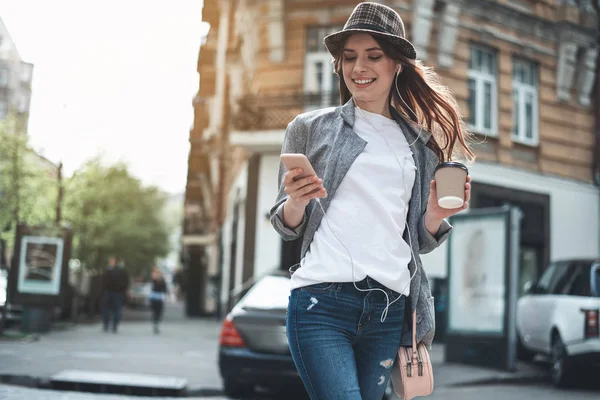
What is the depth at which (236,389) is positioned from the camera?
8.59m

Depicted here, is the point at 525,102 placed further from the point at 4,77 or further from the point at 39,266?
the point at 4,77

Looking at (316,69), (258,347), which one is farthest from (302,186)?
(316,69)

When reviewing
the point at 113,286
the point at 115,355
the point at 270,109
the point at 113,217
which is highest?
the point at 270,109

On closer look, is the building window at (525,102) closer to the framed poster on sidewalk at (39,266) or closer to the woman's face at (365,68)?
the framed poster on sidewalk at (39,266)

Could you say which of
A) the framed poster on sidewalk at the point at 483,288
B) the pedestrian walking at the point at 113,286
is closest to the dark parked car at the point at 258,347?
the framed poster on sidewalk at the point at 483,288

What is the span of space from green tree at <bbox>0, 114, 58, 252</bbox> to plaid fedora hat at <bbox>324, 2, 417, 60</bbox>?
17168mm

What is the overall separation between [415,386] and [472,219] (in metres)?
10.5

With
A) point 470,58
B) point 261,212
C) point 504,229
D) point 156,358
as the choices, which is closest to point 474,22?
point 470,58

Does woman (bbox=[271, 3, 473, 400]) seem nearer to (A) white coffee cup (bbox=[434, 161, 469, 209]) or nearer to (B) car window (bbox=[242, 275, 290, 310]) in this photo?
(A) white coffee cup (bbox=[434, 161, 469, 209])

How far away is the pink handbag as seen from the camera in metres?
2.52

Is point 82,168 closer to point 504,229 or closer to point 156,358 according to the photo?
point 156,358

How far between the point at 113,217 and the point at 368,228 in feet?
101

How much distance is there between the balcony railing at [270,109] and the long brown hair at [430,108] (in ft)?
47.4

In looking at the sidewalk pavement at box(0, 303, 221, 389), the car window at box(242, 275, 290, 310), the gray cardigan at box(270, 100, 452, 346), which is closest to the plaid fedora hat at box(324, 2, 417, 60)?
the gray cardigan at box(270, 100, 452, 346)
